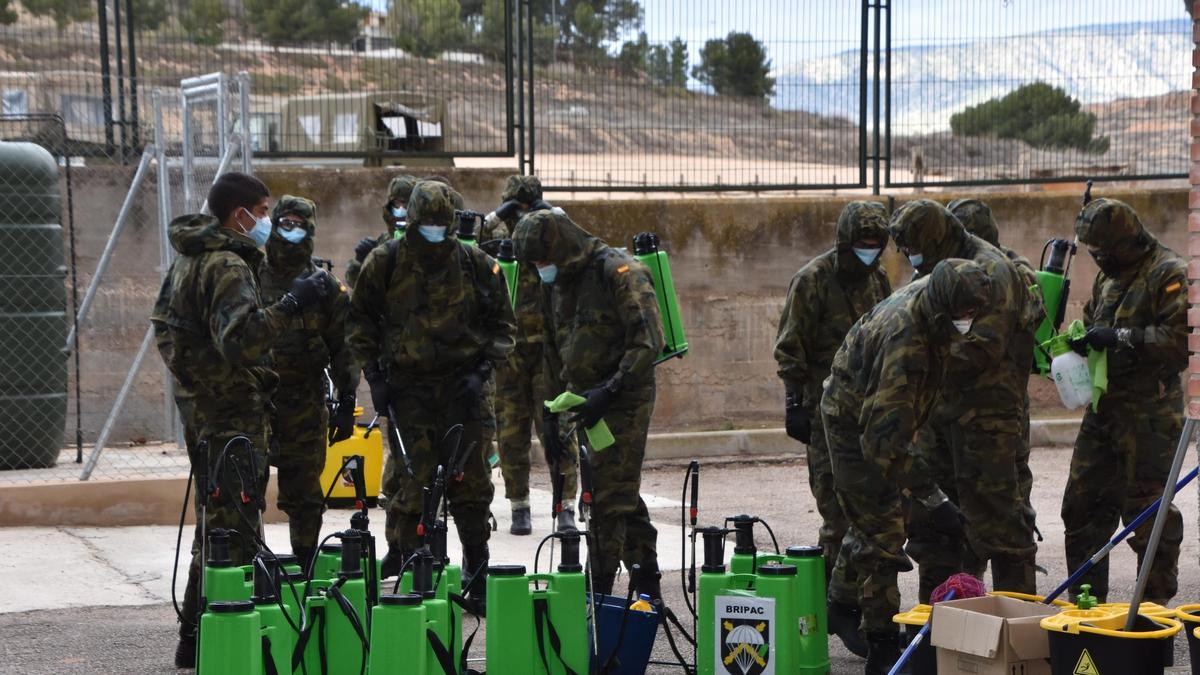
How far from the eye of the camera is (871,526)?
614 centimetres

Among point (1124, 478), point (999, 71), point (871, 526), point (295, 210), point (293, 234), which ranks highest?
point (999, 71)

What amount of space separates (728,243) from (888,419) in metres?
8.60

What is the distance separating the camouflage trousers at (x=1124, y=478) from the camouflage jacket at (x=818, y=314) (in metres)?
1.27

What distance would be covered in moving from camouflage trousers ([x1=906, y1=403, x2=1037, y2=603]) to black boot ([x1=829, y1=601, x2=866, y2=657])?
1.45 ft

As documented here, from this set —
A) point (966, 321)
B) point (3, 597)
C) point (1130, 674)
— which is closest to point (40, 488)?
point (3, 597)

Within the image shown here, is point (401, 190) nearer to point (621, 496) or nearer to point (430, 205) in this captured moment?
point (430, 205)

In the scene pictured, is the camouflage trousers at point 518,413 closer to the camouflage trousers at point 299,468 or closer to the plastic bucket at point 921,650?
the camouflage trousers at point 299,468

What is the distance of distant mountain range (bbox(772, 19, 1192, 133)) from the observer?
1497cm

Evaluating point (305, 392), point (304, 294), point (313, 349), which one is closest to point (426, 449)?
point (305, 392)

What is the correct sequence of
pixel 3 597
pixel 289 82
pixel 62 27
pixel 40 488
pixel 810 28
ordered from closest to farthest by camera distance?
pixel 3 597 < pixel 40 488 < pixel 62 27 < pixel 289 82 < pixel 810 28

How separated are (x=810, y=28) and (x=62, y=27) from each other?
6.79 m

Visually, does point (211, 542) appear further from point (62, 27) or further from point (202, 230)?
point (62, 27)

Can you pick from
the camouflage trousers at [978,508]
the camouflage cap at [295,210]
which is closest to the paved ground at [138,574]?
the camouflage trousers at [978,508]

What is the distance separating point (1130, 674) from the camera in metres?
4.98
